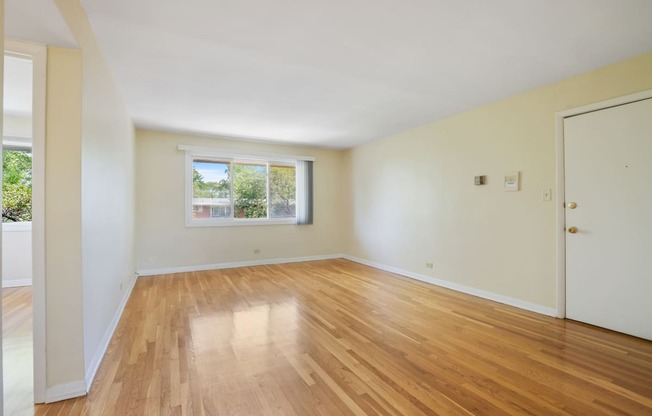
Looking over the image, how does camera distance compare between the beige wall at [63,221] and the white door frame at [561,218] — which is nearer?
the beige wall at [63,221]

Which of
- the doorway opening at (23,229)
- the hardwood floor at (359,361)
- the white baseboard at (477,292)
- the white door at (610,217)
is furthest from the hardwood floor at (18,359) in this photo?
the white door at (610,217)

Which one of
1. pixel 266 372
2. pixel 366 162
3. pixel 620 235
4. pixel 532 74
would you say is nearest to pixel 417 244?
pixel 366 162

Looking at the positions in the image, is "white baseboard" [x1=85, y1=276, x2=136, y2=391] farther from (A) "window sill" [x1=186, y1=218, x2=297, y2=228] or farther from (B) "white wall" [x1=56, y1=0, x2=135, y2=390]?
(A) "window sill" [x1=186, y1=218, x2=297, y2=228]

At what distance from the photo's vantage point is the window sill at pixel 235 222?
5.24 m

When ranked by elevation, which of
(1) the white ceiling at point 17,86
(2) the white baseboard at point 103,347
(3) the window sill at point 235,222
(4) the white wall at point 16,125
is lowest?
(2) the white baseboard at point 103,347

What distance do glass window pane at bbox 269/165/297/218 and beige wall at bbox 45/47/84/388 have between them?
4211mm

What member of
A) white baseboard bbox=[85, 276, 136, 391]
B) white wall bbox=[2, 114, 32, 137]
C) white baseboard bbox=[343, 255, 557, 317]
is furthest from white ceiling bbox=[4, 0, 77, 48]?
white baseboard bbox=[343, 255, 557, 317]

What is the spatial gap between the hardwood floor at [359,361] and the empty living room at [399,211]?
0.02m

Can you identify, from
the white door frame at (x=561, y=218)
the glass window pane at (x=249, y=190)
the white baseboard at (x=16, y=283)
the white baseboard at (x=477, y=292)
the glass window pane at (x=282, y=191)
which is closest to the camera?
the white door frame at (x=561, y=218)

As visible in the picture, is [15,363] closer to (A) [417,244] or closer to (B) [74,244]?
(B) [74,244]

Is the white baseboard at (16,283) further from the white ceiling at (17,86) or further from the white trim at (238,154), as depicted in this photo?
the white trim at (238,154)

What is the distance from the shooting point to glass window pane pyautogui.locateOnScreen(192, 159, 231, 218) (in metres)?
5.31

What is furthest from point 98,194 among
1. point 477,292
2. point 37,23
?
point 477,292

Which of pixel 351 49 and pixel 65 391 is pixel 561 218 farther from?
pixel 65 391
